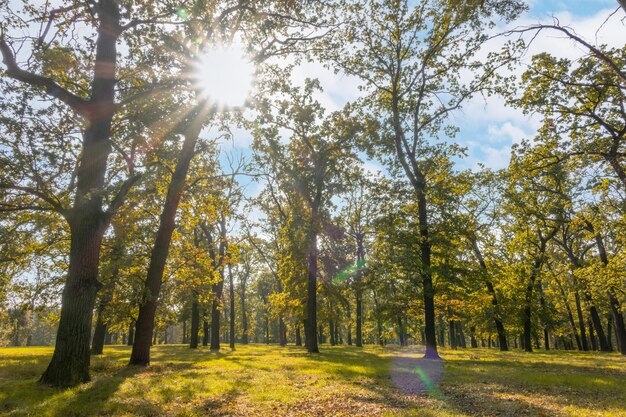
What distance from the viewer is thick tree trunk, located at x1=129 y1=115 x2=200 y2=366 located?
15633 millimetres

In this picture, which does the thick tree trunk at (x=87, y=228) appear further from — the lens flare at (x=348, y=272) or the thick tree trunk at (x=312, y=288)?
the lens flare at (x=348, y=272)

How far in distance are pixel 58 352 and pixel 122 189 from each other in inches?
212

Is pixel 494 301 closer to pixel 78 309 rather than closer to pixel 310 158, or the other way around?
pixel 310 158

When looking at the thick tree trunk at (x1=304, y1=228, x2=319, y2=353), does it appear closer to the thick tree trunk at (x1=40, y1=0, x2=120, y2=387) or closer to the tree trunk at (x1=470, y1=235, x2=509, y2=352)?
the thick tree trunk at (x1=40, y1=0, x2=120, y2=387)

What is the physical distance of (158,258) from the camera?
16328 mm

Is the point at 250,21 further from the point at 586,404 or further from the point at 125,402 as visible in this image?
the point at 586,404

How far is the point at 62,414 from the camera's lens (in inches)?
292

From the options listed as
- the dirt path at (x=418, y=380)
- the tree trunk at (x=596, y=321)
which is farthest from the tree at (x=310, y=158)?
the tree trunk at (x=596, y=321)

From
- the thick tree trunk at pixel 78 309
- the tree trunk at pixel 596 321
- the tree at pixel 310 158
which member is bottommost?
the tree trunk at pixel 596 321

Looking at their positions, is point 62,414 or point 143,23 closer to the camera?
point 62,414

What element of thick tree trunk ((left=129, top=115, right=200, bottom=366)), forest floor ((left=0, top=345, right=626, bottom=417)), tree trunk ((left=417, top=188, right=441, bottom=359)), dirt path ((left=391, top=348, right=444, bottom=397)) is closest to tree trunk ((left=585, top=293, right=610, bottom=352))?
tree trunk ((left=417, top=188, right=441, bottom=359))

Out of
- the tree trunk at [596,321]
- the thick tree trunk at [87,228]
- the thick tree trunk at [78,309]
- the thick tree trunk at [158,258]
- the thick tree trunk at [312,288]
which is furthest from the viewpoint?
the tree trunk at [596,321]

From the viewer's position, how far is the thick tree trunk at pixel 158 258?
15633 mm

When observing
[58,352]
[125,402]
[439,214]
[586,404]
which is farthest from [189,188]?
[586,404]
